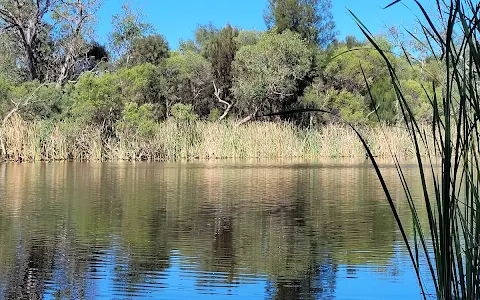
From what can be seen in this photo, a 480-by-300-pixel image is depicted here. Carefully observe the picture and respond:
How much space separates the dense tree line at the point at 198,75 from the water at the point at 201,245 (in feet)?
34.4

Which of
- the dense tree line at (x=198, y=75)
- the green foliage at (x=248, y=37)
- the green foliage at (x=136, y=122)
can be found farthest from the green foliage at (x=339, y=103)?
the green foliage at (x=136, y=122)

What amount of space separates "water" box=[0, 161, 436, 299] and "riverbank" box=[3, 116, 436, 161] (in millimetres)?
8726

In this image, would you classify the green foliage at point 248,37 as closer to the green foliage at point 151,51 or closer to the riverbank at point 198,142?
the green foliage at point 151,51

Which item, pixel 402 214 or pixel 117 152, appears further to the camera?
pixel 117 152

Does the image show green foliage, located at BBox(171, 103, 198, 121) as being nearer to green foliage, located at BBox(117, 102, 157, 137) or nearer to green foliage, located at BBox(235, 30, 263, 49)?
green foliage, located at BBox(117, 102, 157, 137)

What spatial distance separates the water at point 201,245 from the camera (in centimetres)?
297

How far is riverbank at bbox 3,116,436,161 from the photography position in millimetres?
16516

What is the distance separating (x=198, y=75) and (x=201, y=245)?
64.7 ft

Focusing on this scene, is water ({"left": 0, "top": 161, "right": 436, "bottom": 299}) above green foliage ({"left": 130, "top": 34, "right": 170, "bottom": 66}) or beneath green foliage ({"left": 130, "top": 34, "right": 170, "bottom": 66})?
beneath

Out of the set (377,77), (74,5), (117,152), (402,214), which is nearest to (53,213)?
(402,214)

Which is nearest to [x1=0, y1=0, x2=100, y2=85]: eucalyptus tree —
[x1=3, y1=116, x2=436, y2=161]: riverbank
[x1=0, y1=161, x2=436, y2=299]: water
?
[x1=3, y1=116, x2=436, y2=161]: riverbank

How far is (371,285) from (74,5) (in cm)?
2463

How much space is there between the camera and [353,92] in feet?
75.2

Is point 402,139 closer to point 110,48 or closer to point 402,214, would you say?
point 402,214
